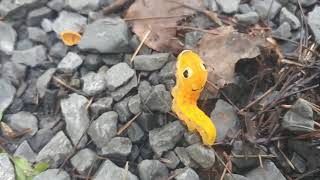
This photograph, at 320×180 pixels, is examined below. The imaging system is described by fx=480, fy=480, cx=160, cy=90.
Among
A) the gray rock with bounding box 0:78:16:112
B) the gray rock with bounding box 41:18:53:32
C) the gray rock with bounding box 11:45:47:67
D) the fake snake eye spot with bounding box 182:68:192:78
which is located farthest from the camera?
the gray rock with bounding box 41:18:53:32

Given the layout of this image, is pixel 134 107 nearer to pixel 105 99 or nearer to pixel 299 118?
pixel 105 99

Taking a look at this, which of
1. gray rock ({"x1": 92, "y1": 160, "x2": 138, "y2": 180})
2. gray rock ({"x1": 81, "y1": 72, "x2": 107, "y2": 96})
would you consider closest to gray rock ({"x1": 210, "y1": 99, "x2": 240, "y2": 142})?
gray rock ({"x1": 92, "y1": 160, "x2": 138, "y2": 180})

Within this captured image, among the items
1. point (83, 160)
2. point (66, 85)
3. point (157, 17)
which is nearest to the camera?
point (83, 160)

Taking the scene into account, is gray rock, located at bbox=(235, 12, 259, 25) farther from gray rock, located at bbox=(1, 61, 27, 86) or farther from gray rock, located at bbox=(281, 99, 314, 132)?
gray rock, located at bbox=(1, 61, 27, 86)

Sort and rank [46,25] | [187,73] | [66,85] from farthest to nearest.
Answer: [46,25] < [66,85] < [187,73]

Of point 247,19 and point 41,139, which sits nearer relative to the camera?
point 41,139

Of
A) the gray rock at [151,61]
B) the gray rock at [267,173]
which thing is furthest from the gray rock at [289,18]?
the gray rock at [267,173]

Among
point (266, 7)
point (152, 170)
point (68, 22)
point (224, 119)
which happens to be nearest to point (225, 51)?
point (224, 119)
